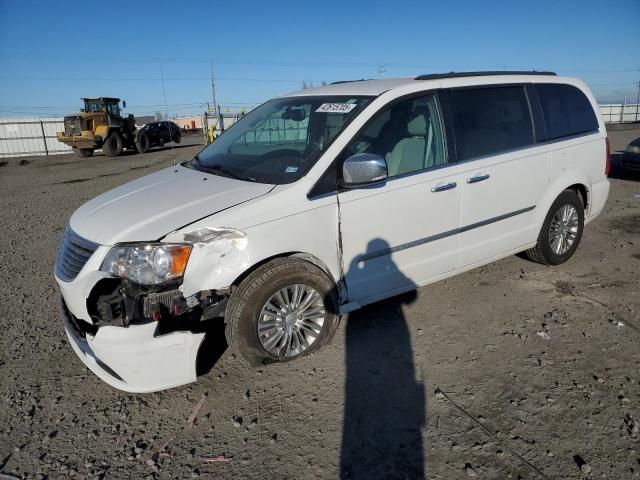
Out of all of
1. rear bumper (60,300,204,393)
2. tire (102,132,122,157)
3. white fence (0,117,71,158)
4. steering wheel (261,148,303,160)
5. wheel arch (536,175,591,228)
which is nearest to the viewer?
rear bumper (60,300,204,393)

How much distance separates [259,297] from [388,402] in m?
0.99

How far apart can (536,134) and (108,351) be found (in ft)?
12.5

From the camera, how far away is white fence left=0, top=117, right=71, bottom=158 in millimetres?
26391

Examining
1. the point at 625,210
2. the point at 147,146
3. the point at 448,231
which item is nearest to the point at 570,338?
the point at 448,231

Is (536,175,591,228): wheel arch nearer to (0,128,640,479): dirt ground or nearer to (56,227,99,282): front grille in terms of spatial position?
(0,128,640,479): dirt ground

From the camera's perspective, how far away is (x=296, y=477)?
2.23 m

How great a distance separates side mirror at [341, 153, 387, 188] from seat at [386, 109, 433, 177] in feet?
1.33

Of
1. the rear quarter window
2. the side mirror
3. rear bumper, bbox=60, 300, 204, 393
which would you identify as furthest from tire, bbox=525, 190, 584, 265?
rear bumper, bbox=60, 300, 204, 393

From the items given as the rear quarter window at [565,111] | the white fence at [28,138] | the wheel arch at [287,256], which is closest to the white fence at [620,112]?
the white fence at [28,138]

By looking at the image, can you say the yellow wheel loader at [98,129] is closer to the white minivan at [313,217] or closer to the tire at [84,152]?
the tire at [84,152]

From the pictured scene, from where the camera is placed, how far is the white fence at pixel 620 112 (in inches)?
1629

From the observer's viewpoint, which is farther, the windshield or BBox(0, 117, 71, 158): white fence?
BBox(0, 117, 71, 158): white fence

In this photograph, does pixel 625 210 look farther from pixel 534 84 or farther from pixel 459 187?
pixel 459 187

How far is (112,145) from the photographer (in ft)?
72.5
